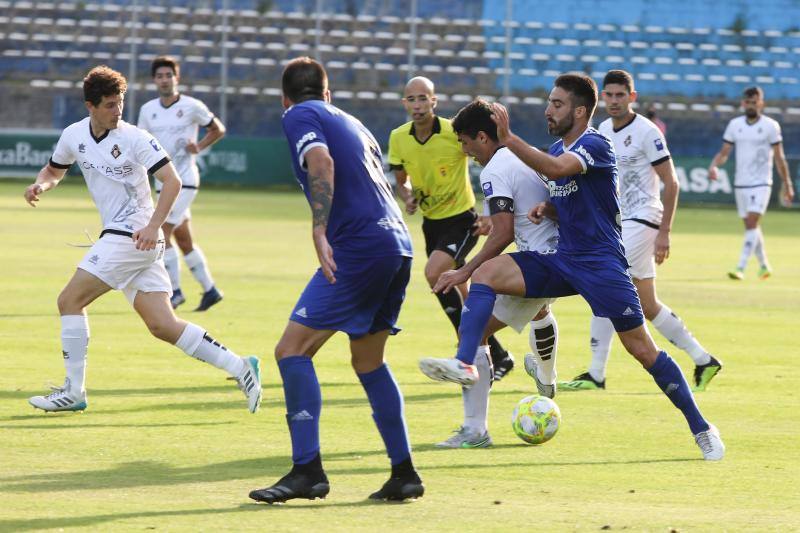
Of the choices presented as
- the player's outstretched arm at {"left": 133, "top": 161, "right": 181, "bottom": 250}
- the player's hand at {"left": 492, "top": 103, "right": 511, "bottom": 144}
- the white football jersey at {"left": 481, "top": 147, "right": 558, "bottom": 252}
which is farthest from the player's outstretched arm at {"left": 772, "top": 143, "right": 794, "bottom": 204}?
the player's hand at {"left": 492, "top": 103, "right": 511, "bottom": 144}

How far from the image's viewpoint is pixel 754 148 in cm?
2055

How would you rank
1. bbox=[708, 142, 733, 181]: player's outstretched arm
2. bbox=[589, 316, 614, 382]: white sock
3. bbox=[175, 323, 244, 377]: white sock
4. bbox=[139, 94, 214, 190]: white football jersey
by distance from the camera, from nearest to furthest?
bbox=[175, 323, 244, 377]: white sock
bbox=[589, 316, 614, 382]: white sock
bbox=[139, 94, 214, 190]: white football jersey
bbox=[708, 142, 733, 181]: player's outstretched arm

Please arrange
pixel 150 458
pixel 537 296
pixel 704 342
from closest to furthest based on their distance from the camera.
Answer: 1. pixel 150 458
2. pixel 537 296
3. pixel 704 342

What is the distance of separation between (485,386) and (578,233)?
103 centimetres

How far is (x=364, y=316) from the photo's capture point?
21.1 feet

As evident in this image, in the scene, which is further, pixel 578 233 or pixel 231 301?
pixel 231 301

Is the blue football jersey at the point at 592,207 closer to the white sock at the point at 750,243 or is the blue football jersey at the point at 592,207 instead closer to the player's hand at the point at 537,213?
the player's hand at the point at 537,213

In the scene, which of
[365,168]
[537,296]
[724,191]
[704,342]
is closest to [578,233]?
Result: [537,296]

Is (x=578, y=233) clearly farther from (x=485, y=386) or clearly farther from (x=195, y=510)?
(x=195, y=510)

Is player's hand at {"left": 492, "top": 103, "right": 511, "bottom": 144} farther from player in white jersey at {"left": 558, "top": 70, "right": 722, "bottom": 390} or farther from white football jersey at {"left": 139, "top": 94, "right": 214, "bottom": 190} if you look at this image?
white football jersey at {"left": 139, "top": 94, "right": 214, "bottom": 190}

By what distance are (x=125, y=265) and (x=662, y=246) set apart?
12.4 ft

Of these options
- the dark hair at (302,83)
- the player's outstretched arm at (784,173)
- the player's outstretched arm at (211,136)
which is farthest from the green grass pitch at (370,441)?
the player's outstretched arm at (784,173)

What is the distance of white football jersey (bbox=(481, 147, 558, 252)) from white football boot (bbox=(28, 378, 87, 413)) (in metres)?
2.80

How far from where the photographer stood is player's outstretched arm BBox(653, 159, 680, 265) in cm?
1009
